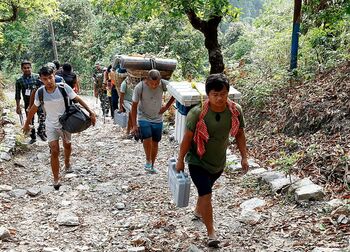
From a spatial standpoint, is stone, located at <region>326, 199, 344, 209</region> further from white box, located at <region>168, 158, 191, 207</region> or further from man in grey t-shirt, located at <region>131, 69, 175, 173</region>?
man in grey t-shirt, located at <region>131, 69, 175, 173</region>

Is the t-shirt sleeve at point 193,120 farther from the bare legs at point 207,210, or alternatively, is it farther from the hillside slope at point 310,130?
the hillside slope at point 310,130

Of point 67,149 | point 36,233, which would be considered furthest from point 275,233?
point 67,149

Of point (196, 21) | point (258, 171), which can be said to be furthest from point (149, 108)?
point (196, 21)

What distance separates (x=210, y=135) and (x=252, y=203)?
1.64 metres

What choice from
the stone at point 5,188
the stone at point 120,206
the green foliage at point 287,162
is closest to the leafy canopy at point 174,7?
the green foliage at point 287,162

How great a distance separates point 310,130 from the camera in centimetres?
628

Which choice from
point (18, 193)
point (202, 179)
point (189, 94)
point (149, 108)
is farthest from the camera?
point (149, 108)

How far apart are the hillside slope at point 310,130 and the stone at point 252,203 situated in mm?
678

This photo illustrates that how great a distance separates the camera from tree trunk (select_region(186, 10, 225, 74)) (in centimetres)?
946

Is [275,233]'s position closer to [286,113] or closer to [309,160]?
[309,160]

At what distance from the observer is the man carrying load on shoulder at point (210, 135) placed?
139 inches

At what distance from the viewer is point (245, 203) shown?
197 inches

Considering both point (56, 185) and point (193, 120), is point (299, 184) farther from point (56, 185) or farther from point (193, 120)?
point (56, 185)

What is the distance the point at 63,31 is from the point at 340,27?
23059mm
